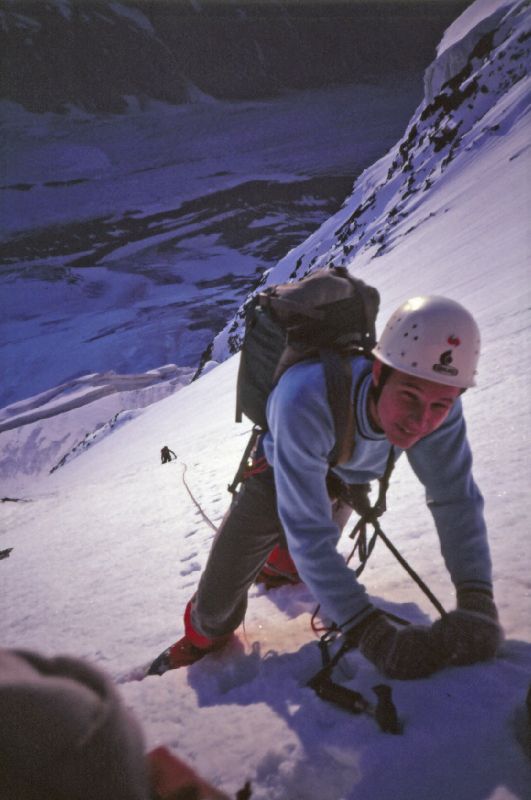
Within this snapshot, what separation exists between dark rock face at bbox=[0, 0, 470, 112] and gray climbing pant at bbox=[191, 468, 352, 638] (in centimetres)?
16517

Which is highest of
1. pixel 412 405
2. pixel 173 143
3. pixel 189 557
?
pixel 173 143

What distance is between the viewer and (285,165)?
134 m

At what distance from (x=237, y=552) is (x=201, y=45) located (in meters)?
190

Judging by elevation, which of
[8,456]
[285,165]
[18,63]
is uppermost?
[18,63]

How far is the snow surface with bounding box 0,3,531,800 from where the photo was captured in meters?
1.42

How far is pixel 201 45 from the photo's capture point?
154 meters

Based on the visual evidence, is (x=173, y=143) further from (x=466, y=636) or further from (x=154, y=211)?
(x=466, y=636)

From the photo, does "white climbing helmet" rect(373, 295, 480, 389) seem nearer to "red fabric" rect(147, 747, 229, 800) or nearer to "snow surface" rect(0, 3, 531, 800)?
"snow surface" rect(0, 3, 531, 800)

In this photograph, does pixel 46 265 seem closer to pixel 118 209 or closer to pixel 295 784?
pixel 118 209

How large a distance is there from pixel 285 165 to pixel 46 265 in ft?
235

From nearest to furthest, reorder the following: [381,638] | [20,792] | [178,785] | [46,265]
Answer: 1. [20,792]
2. [178,785]
3. [381,638]
4. [46,265]

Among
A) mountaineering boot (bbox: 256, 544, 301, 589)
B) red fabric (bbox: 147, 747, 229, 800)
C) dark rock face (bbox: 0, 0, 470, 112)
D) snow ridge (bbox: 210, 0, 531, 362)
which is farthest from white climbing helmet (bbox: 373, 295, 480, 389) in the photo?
dark rock face (bbox: 0, 0, 470, 112)

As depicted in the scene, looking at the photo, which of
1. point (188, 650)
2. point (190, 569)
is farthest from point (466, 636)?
point (190, 569)

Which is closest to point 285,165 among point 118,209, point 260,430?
point 118,209
